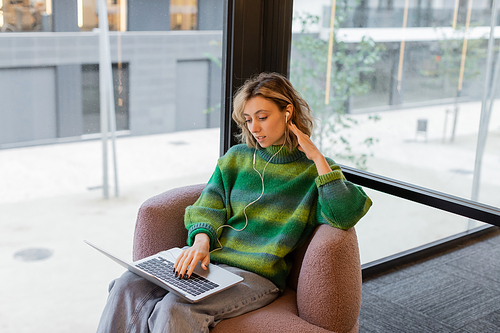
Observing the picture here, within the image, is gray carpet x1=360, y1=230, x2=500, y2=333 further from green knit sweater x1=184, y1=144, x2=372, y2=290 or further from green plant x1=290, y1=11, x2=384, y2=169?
green knit sweater x1=184, y1=144, x2=372, y2=290

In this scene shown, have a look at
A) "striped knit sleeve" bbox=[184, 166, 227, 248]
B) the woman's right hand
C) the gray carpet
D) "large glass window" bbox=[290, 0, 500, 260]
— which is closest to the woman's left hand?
"striped knit sleeve" bbox=[184, 166, 227, 248]

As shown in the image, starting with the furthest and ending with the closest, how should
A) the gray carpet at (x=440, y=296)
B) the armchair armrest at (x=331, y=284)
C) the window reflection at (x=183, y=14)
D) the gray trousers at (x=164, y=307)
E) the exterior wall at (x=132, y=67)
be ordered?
the gray carpet at (x=440, y=296) < the window reflection at (x=183, y=14) < the exterior wall at (x=132, y=67) < the armchair armrest at (x=331, y=284) < the gray trousers at (x=164, y=307)

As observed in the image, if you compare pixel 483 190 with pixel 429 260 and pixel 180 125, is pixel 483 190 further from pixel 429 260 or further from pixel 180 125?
pixel 180 125

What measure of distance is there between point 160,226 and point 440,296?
1658 millimetres

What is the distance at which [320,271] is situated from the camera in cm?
160

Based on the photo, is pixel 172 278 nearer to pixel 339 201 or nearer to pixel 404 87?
pixel 339 201

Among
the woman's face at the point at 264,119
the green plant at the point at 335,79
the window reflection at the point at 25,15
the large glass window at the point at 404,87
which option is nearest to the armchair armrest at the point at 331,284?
the woman's face at the point at 264,119

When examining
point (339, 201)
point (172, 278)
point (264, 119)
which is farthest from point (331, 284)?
point (264, 119)

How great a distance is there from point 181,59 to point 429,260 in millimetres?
1955

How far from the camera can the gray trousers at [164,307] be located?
1.48m

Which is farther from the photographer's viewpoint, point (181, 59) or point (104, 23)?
point (181, 59)

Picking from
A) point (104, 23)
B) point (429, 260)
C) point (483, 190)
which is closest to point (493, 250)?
point (429, 260)

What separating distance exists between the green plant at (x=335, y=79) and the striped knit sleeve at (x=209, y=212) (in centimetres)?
81

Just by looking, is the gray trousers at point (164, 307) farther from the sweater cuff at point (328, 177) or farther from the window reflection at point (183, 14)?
the window reflection at point (183, 14)
